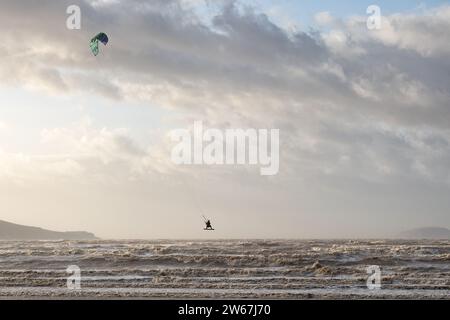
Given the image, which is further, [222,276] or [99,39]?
[99,39]

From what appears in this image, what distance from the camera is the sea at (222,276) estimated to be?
21.1 meters

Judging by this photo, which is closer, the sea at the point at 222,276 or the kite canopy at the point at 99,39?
the sea at the point at 222,276

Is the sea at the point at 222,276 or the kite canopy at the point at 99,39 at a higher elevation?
the kite canopy at the point at 99,39

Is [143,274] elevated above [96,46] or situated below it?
below

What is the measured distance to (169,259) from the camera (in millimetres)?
35938

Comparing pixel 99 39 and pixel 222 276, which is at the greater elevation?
pixel 99 39

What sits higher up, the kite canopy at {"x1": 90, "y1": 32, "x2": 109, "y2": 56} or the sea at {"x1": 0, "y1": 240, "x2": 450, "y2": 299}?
the kite canopy at {"x1": 90, "y1": 32, "x2": 109, "y2": 56}

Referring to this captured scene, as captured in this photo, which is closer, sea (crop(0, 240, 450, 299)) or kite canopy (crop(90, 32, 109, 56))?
sea (crop(0, 240, 450, 299))

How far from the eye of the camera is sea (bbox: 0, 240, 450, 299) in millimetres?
21141

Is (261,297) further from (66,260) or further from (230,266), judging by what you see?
(66,260)

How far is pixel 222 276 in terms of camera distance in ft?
91.2
